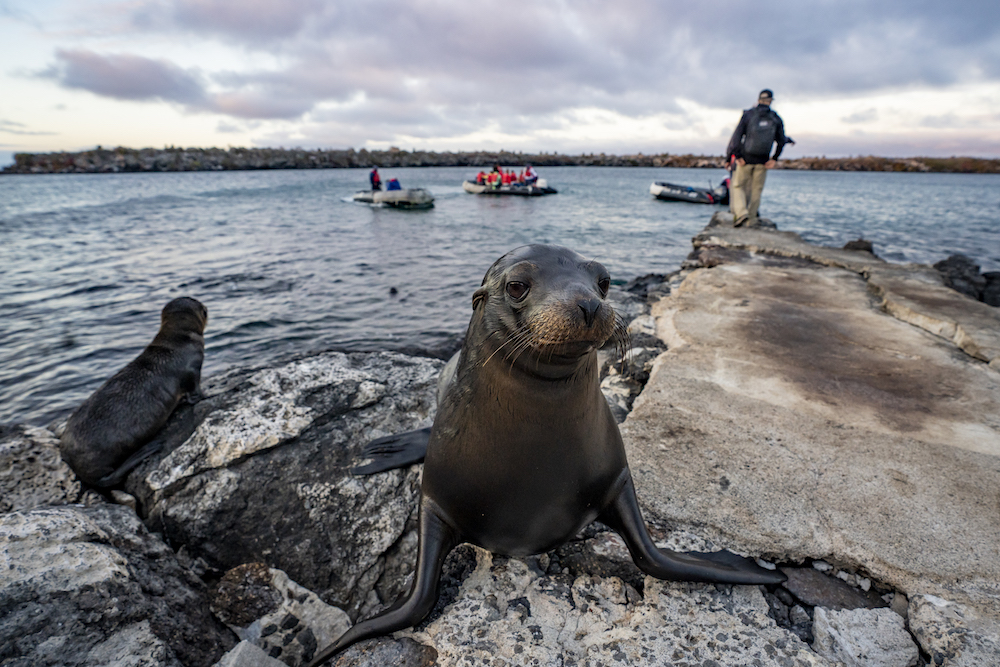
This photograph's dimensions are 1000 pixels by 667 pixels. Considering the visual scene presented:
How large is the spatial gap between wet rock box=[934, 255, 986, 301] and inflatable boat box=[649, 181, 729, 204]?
20720mm

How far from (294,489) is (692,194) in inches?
1225

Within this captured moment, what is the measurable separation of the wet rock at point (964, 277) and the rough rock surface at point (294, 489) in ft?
26.4

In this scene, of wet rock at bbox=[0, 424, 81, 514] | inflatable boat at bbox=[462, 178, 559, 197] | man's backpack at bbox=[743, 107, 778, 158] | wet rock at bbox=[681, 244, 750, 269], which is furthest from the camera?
inflatable boat at bbox=[462, 178, 559, 197]

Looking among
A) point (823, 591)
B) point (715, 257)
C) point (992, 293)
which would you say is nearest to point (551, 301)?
point (823, 591)

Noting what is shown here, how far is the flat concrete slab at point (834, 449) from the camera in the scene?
2.10 meters

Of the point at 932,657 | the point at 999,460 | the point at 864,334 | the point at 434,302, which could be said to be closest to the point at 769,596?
the point at 932,657

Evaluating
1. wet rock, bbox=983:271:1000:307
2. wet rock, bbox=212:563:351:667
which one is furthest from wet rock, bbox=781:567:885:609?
wet rock, bbox=983:271:1000:307

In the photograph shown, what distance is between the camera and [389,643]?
1.86 m

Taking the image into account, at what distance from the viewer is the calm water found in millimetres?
7508

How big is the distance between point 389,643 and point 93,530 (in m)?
1.50

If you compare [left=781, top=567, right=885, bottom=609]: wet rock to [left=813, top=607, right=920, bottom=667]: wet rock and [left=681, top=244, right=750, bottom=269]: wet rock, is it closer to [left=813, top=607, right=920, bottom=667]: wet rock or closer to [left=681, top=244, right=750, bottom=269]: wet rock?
[left=813, top=607, right=920, bottom=667]: wet rock

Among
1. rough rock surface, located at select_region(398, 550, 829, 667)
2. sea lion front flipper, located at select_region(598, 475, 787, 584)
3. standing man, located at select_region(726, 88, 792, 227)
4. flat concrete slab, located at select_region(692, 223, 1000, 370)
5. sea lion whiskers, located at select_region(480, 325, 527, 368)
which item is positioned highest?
standing man, located at select_region(726, 88, 792, 227)

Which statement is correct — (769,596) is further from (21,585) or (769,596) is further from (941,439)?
(21,585)

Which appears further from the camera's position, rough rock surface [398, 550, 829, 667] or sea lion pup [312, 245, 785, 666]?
sea lion pup [312, 245, 785, 666]
